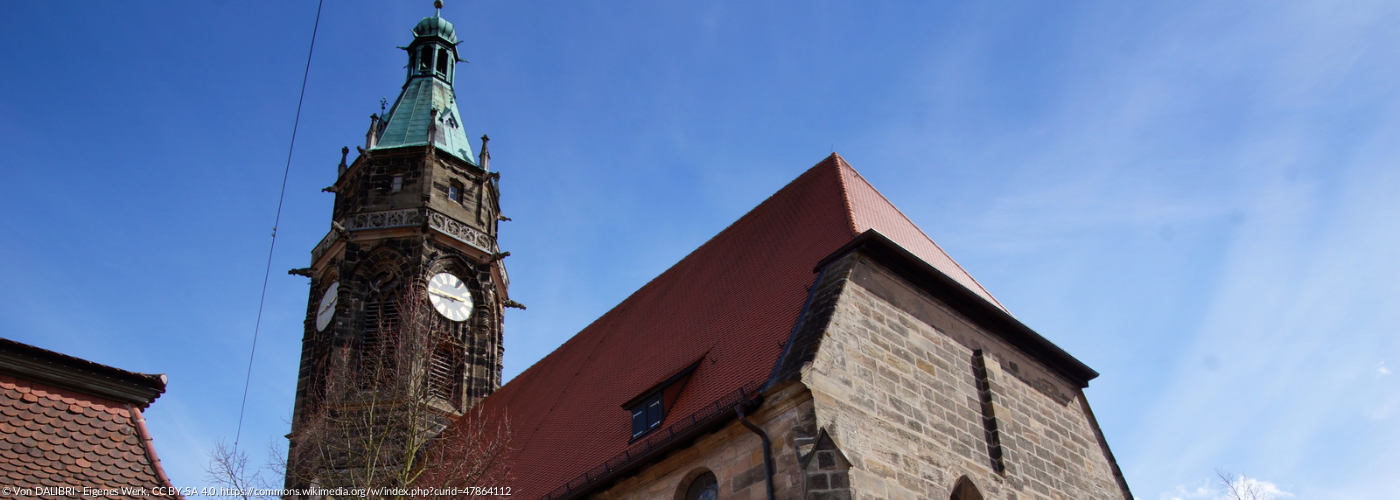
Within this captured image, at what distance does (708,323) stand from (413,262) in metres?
8.50

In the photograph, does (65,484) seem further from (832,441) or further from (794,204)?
(794,204)

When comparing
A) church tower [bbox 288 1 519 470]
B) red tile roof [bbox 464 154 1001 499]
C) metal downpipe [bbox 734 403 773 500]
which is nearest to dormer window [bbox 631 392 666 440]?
red tile roof [bbox 464 154 1001 499]

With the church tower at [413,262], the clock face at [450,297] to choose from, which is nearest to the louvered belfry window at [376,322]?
the church tower at [413,262]

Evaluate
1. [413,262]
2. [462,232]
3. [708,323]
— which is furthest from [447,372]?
[708,323]

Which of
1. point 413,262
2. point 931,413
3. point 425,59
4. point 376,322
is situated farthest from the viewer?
point 425,59

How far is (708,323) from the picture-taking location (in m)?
11.9

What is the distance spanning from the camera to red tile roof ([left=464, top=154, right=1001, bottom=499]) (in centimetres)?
1048

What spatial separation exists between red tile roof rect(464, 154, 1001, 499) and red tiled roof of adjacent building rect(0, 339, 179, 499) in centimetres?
433

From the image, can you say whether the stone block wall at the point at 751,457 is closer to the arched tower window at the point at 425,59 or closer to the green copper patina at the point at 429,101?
the green copper patina at the point at 429,101

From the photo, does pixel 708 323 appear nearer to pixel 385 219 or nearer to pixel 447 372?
pixel 447 372

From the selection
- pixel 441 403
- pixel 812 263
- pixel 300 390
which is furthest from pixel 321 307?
pixel 812 263

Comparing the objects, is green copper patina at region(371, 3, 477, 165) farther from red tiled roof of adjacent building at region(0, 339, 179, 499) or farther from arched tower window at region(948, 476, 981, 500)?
arched tower window at region(948, 476, 981, 500)

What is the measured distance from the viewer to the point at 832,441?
8086 mm

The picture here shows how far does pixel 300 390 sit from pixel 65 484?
11.6 meters
